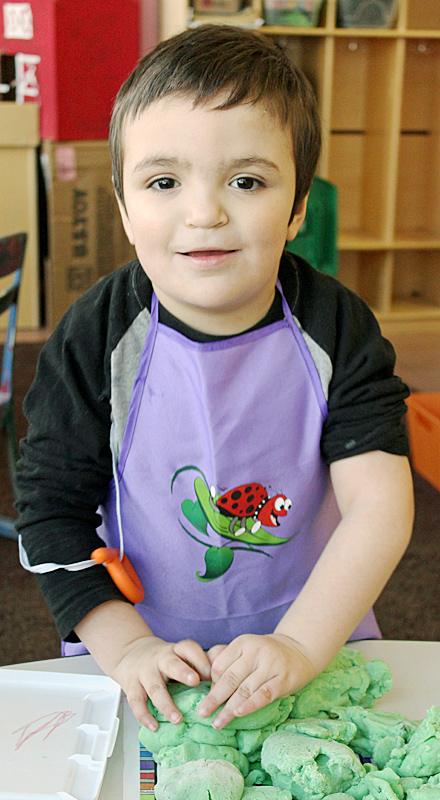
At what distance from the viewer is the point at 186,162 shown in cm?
61

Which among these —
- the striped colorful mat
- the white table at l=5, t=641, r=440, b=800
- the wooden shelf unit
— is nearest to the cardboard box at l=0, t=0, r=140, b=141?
the wooden shelf unit

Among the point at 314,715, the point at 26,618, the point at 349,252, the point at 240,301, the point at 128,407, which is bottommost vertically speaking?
the point at 26,618

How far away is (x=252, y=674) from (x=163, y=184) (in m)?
0.39

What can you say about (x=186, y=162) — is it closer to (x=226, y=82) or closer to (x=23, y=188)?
(x=226, y=82)

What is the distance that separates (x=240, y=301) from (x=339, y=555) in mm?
237

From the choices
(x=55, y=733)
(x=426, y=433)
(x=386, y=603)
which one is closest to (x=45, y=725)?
(x=55, y=733)

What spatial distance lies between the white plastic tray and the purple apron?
6.3 inches

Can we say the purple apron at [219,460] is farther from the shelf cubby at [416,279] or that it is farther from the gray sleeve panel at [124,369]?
the shelf cubby at [416,279]

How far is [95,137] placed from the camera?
3785mm

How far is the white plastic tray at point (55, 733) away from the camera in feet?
Result: 1.71

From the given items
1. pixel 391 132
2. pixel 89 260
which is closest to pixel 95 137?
pixel 89 260

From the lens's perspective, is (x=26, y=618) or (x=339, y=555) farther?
(x=26, y=618)

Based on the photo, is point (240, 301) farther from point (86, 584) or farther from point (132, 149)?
point (86, 584)

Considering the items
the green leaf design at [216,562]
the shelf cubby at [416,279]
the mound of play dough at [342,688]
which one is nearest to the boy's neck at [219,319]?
the green leaf design at [216,562]
